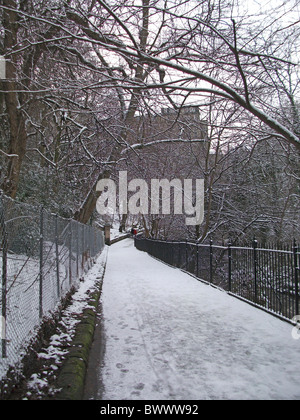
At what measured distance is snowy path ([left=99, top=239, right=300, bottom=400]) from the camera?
12.5 ft

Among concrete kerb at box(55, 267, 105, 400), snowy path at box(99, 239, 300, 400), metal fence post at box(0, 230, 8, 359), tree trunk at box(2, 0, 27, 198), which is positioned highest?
tree trunk at box(2, 0, 27, 198)

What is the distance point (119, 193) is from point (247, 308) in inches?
522

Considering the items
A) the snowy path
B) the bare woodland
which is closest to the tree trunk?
the bare woodland

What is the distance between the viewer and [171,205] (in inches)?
932

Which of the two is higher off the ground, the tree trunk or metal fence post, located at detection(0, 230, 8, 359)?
the tree trunk

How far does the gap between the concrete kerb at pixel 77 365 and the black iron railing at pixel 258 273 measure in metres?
3.45

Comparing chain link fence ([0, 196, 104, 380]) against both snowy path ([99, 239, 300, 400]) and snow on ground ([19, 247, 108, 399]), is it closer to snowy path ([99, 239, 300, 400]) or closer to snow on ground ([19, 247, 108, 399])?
snow on ground ([19, 247, 108, 399])

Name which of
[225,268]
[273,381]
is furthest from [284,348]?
[225,268]

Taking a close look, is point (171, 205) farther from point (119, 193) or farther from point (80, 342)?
point (80, 342)

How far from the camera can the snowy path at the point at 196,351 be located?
12.5ft

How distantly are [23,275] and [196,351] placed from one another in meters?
2.52

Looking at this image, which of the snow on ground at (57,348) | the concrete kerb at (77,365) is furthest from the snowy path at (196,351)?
the snow on ground at (57,348)

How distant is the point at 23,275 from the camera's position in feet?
13.7

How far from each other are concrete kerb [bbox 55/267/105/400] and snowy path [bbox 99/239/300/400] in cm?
28
